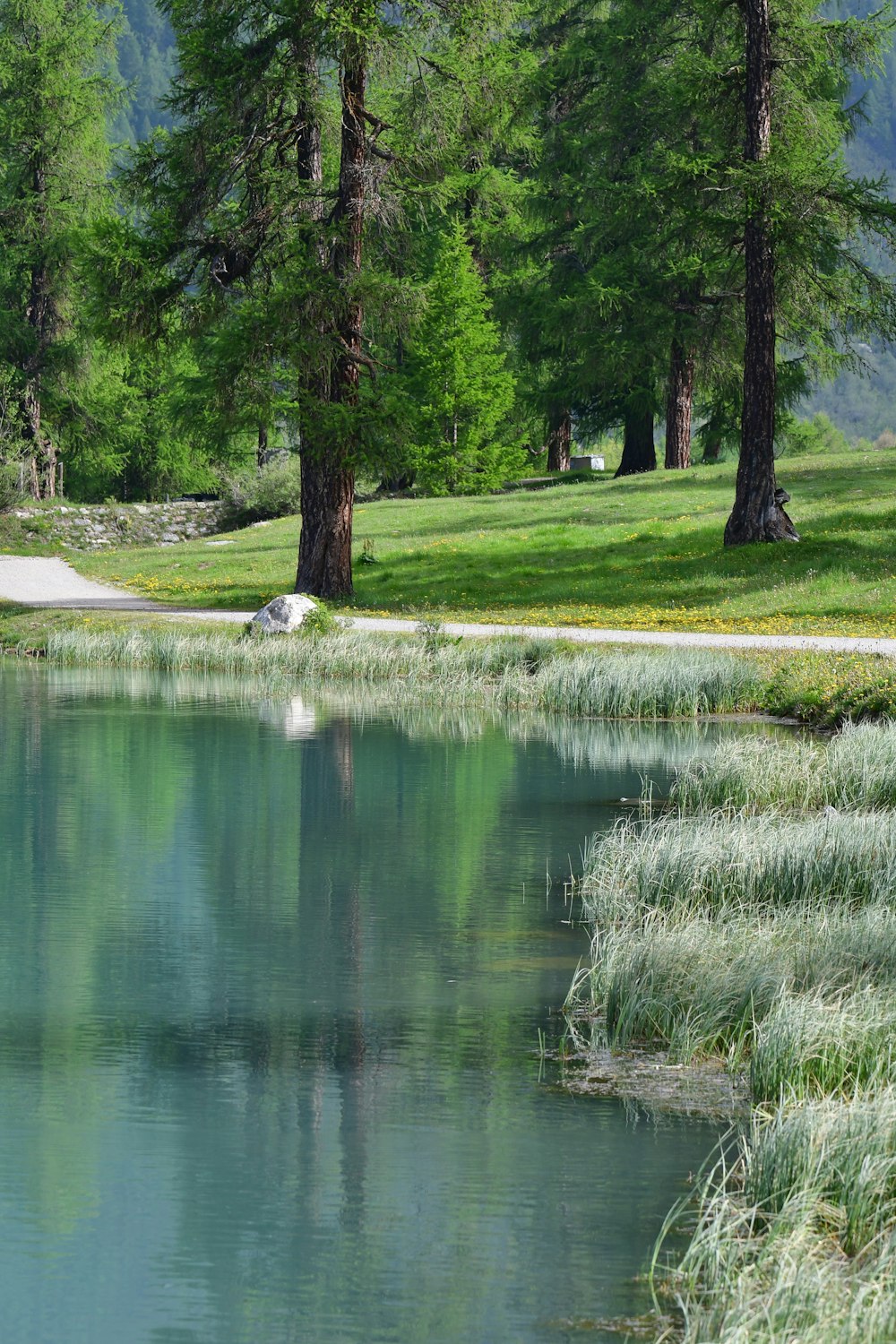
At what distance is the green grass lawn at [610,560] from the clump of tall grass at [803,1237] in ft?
57.7

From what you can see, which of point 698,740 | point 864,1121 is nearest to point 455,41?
point 698,740

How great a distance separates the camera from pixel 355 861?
445 inches

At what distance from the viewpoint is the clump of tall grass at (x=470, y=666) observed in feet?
59.8

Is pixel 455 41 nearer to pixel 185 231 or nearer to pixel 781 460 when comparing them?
pixel 185 231

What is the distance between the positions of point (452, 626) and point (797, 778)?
38.5 ft

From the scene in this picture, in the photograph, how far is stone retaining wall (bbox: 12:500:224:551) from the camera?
144ft

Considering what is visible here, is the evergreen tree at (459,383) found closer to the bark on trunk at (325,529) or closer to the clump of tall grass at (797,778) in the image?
the bark on trunk at (325,529)

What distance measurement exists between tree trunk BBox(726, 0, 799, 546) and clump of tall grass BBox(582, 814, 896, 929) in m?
18.3

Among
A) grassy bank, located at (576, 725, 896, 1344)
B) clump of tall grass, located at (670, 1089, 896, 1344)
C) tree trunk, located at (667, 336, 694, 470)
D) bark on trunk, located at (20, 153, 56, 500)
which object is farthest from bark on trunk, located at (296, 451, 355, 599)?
bark on trunk, located at (20, 153, 56, 500)

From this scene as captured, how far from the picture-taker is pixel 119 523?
4559cm

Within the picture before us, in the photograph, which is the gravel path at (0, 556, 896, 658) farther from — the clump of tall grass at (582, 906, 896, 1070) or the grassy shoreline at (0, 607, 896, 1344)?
the clump of tall grass at (582, 906, 896, 1070)

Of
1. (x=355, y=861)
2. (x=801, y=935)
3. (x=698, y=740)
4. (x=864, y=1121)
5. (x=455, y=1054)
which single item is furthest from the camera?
(x=698, y=740)

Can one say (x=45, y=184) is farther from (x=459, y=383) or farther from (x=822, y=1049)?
(x=822, y=1049)

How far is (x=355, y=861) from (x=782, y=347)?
35341 mm
